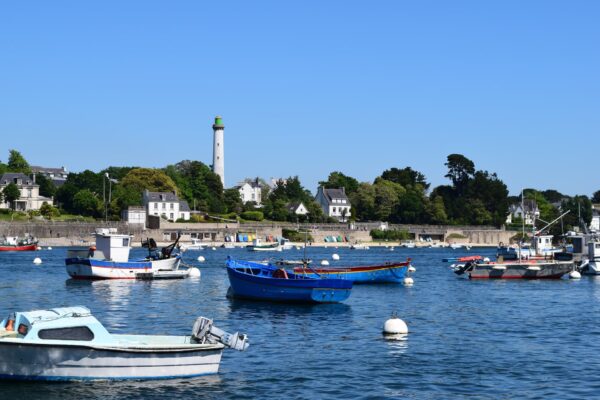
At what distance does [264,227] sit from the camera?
18200 centimetres

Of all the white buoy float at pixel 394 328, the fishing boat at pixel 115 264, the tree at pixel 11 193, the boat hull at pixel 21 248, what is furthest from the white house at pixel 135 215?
the white buoy float at pixel 394 328

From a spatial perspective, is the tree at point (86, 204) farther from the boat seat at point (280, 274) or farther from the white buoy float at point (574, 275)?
the boat seat at point (280, 274)

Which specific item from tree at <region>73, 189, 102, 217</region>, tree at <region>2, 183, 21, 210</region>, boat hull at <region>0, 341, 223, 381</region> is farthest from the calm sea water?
tree at <region>73, 189, 102, 217</region>

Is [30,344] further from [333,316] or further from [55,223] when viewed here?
[55,223]

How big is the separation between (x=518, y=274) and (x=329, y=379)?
5393 cm

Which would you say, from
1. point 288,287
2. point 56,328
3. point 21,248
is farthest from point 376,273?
point 21,248

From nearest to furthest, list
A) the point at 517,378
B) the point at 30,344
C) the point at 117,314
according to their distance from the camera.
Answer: the point at 30,344 < the point at 517,378 < the point at 117,314

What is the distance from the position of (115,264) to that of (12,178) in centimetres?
10931

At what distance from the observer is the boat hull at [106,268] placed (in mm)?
74000

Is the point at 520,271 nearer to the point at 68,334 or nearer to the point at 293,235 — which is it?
the point at 68,334

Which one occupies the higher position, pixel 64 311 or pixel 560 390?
pixel 64 311

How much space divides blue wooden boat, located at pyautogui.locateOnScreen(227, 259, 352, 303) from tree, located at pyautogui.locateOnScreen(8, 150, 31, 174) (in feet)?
490

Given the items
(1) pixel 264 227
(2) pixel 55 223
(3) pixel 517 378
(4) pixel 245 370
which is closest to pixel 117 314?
(4) pixel 245 370

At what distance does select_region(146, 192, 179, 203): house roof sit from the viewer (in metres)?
180
